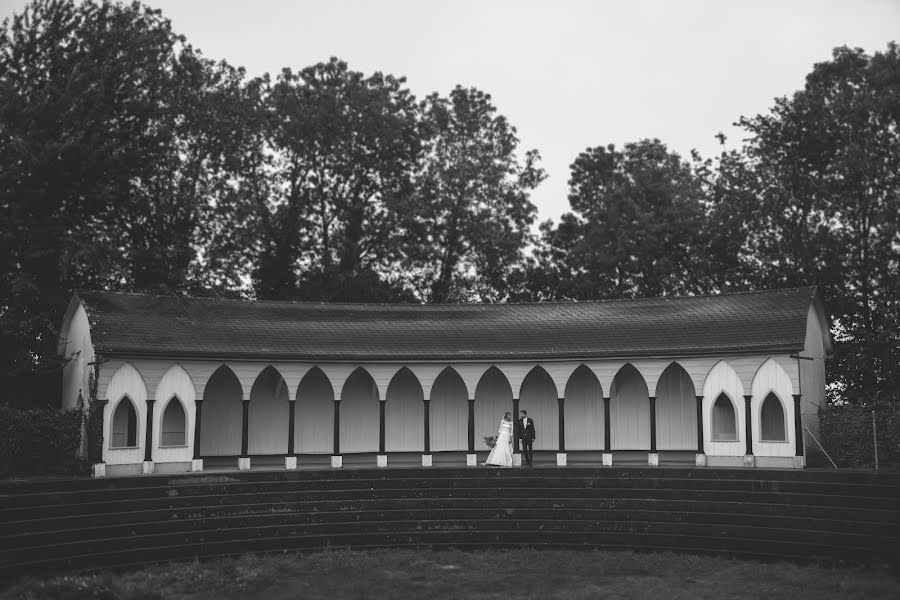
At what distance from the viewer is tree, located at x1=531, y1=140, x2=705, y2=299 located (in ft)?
161

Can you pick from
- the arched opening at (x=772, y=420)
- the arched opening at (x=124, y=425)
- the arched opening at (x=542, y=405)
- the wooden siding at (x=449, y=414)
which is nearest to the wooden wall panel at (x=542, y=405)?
the arched opening at (x=542, y=405)

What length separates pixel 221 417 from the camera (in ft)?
109

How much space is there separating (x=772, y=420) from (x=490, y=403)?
32.7 feet

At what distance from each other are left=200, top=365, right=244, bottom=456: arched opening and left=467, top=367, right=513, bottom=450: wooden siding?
28.2ft

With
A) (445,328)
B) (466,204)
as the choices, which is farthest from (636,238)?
(445,328)

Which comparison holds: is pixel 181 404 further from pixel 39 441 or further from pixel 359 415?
pixel 359 415

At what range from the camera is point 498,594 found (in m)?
18.5

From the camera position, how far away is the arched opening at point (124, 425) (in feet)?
96.1

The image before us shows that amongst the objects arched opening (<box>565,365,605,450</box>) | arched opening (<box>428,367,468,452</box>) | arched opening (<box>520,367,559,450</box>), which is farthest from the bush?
arched opening (<box>428,367,468,452</box>)

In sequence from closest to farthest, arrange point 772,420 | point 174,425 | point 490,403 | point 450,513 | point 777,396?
point 450,513 < point 777,396 < point 772,420 < point 174,425 < point 490,403

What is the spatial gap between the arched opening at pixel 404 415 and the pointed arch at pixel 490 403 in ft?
6.80

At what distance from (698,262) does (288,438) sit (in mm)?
24864

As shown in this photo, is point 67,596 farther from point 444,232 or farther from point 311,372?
point 444,232

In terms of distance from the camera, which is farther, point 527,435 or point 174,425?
point 174,425
